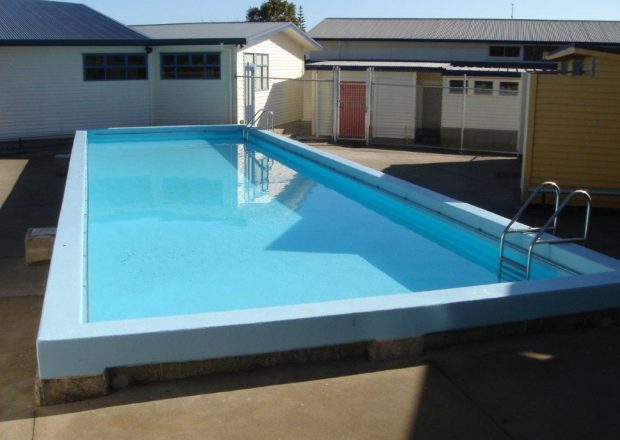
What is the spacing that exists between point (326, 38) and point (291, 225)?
23914 millimetres

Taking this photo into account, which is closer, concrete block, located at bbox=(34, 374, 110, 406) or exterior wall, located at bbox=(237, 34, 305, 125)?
concrete block, located at bbox=(34, 374, 110, 406)

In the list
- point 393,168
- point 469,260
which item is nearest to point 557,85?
point 469,260

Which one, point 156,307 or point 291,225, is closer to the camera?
point 156,307

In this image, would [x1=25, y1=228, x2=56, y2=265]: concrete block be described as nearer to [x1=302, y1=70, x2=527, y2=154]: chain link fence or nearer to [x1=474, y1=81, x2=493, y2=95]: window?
[x1=302, y1=70, x2=527, y2=154]: chain link fence

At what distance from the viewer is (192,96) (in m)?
23.4

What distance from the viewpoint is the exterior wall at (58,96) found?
20953 millimetres

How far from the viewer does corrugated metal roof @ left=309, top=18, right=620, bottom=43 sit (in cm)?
3272

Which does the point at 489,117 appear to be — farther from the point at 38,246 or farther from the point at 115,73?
the point at 38,246

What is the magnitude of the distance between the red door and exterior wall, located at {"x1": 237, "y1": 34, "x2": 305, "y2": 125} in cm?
190

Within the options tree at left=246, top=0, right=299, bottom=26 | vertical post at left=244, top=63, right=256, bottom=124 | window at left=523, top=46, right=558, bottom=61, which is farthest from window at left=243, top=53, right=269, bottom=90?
tree at left=246, top=0, right=299, bottom=26

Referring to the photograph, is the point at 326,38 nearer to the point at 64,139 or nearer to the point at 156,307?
the point at 64,139

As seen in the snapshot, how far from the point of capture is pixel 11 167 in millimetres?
16781

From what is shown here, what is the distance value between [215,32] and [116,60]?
3553mm

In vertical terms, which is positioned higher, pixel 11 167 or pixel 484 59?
pixel 484 59
